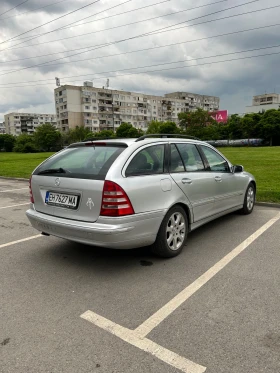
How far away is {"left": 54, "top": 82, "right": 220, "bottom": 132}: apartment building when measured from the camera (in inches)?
3649

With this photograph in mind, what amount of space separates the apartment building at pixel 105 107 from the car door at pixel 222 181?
91.8 metres

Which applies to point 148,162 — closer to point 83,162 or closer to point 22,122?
point 83,162

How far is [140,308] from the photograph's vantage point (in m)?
2.76

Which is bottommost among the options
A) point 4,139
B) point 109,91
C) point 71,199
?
point 71,199

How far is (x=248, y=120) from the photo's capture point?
61906mm

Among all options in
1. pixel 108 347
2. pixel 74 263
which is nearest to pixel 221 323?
pixel 108 347

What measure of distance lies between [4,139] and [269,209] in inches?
3690

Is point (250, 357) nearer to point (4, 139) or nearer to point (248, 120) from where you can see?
point (248, 120)

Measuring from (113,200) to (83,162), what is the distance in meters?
0.82

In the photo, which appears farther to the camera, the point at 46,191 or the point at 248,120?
the point at 248,120

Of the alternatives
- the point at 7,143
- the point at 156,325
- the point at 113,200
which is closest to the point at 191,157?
the point at 113,200

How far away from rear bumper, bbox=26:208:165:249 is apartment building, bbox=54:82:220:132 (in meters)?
A: 93.1

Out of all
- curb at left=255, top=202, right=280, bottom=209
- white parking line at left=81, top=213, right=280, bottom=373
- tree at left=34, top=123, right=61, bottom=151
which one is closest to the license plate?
white parking line at left=81, top=213, right=280, bottom=373

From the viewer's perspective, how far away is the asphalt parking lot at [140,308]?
2127 millimetres
